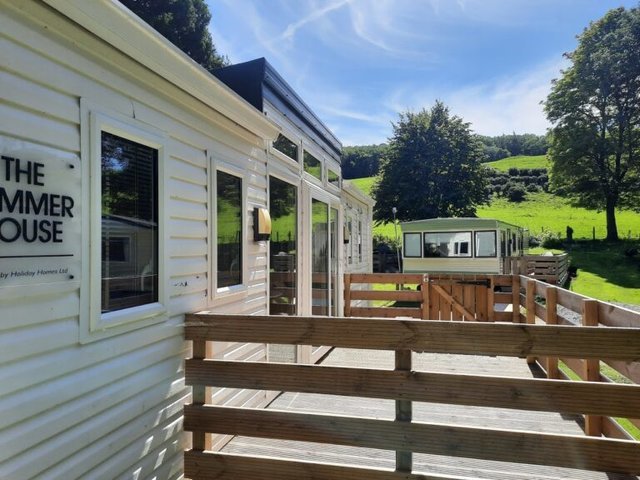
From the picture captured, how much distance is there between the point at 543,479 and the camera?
2340 millimetres

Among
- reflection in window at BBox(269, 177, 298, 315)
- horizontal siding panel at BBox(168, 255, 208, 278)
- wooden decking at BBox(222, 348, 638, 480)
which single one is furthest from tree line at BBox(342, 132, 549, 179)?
horizontal siding panel at BBox(168, 255, 208, 278)

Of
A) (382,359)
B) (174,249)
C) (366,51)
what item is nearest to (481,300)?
(382,359)

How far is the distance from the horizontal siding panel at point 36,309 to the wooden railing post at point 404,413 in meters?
1.53

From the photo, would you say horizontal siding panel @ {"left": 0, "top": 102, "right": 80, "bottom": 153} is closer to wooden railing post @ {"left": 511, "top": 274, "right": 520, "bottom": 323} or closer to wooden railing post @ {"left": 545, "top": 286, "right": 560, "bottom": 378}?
wooden railing post @ {"left": 545, "top": 286, "right": 560, "bottom": 378}

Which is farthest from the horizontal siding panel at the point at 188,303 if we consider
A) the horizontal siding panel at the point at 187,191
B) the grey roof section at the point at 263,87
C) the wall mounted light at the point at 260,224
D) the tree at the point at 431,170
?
the tree at the point at 431,170

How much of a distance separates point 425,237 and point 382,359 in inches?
340

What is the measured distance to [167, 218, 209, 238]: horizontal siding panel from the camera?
7.95 ft

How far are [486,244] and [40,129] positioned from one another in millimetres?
12475

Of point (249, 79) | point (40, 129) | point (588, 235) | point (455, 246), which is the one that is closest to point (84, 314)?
point (40, 129)

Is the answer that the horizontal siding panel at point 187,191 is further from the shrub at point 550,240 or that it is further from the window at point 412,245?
the shrub at point 550,240

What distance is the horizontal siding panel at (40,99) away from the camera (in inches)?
58.0

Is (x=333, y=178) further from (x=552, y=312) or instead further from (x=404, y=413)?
(x=404, y=413)

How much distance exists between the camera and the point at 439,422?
126 inches

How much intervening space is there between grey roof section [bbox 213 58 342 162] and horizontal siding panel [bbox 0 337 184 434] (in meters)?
2.39
